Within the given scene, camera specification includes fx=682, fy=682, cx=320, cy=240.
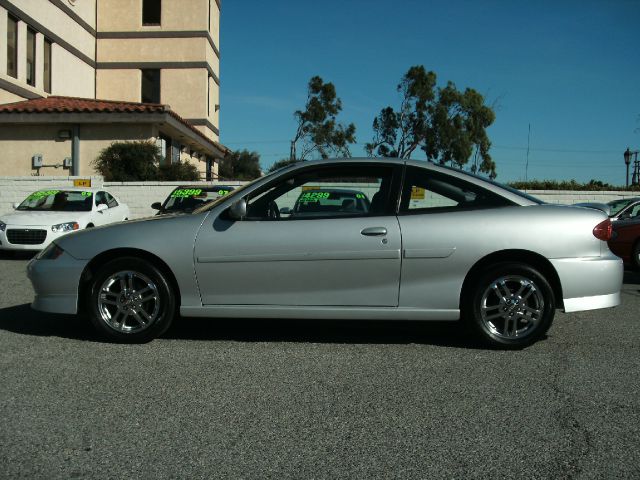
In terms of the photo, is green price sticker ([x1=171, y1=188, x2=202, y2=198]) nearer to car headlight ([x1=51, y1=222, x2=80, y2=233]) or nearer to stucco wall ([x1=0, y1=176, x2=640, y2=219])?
car headlight ([x1=51, y1=222, x2=80, y2=233])

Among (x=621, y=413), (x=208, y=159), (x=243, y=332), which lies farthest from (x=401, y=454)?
(x=208, y=159)

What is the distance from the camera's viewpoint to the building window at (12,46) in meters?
24.2

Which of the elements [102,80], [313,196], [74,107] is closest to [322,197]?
[313,196]

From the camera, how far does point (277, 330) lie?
20.8ft

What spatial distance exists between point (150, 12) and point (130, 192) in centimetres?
1566

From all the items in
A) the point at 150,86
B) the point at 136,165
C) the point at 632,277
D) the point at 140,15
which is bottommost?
the point at 632,277

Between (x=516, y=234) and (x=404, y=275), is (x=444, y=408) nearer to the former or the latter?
(x=404, y=275)

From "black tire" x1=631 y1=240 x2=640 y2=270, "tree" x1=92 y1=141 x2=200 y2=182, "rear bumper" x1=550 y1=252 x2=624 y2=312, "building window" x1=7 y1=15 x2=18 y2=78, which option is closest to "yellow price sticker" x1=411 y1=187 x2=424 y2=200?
"rear bumper" x1=550 y1=252 x2=624 y2=312

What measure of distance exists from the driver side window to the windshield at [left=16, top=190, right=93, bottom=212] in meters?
9.62

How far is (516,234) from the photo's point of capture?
17.7ft

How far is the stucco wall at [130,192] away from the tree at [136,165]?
6.53ft

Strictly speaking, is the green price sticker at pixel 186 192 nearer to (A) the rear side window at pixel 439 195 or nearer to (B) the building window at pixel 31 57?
(A) the rear side window at pixel 439 195

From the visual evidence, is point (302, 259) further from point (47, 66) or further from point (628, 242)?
point (47, 66)

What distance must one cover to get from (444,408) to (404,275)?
1550mm
